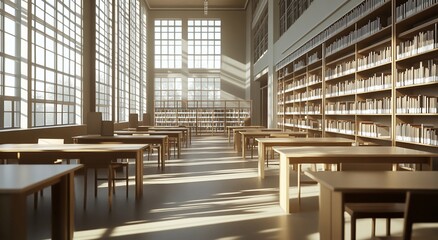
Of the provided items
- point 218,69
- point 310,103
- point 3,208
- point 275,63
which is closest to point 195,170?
point 310,103

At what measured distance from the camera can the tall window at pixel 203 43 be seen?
885 inches

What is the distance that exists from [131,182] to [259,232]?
125 inches

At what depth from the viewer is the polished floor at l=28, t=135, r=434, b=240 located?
138 inches

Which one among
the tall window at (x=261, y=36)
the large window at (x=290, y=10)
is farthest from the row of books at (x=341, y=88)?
the tall window at (x=261, y=36)

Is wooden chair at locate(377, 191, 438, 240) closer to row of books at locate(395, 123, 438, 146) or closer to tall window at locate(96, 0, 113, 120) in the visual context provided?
row of books at locate(395, 123, 438, 146)

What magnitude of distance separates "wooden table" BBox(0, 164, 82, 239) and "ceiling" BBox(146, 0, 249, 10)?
754 inches

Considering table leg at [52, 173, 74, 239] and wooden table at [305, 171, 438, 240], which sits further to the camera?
table leg at [52, 173, 74, 239]

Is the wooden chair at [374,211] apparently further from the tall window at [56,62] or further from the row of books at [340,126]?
the tall window at [56,62]

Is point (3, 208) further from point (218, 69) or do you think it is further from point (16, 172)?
point (218, 69)

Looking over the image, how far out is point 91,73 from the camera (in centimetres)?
1081

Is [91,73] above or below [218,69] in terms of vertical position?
below

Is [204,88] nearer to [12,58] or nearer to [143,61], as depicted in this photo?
[143,61]

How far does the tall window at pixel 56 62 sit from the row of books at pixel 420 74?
19.4 ft

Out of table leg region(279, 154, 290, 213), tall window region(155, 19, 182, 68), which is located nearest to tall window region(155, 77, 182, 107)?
tall window region(155, 19, 182, 68)
